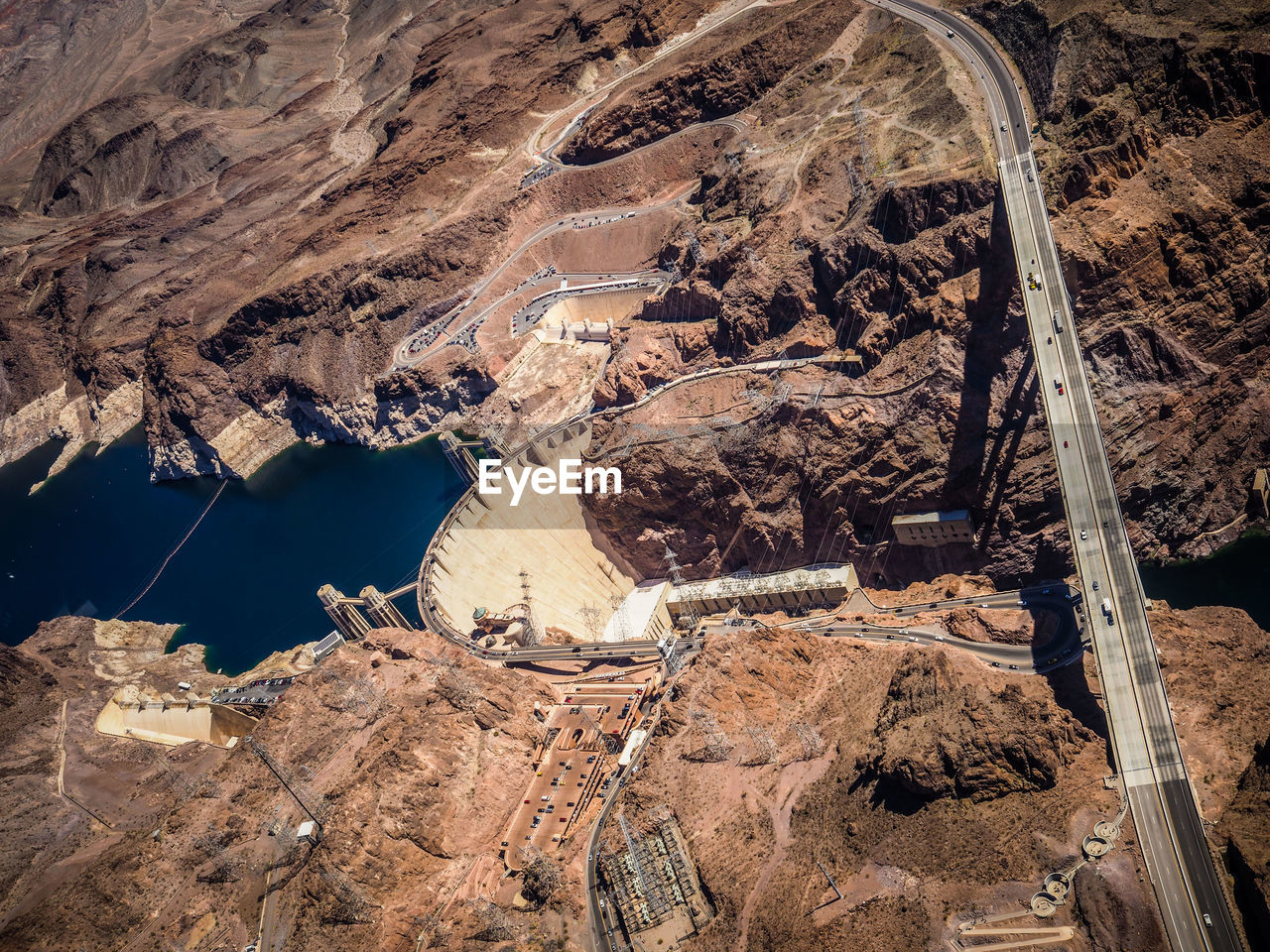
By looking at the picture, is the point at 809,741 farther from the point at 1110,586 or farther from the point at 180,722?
the point at 180,722

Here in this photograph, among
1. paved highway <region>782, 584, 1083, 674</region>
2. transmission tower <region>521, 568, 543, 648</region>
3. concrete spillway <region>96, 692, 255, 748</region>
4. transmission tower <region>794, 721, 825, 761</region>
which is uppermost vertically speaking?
transmission tower <region>794, 721, 825, 761</region>

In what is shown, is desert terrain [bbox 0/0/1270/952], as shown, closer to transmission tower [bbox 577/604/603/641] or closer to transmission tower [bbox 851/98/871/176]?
transmission tower [bbox 851/98/871/176]

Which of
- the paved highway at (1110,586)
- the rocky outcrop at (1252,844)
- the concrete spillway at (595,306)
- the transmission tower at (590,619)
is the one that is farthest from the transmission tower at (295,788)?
the concrete spillway at (595,306)

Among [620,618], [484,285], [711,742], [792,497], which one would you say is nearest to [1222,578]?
[792,497]

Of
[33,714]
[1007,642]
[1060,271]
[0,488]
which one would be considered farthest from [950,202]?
[0,488]

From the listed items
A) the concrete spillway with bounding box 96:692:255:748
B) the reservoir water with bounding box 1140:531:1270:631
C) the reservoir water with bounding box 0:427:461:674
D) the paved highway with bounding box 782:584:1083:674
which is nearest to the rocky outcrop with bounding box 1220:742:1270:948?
the paved highway with bounding box 782:584:1083:674

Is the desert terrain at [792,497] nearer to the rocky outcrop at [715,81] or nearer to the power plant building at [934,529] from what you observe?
the rocky outcrop at [715,81]

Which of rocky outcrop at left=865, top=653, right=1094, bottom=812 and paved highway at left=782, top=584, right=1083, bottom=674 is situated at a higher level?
rocky outcrop at left=865, top=653, right=1094, bottom=812
